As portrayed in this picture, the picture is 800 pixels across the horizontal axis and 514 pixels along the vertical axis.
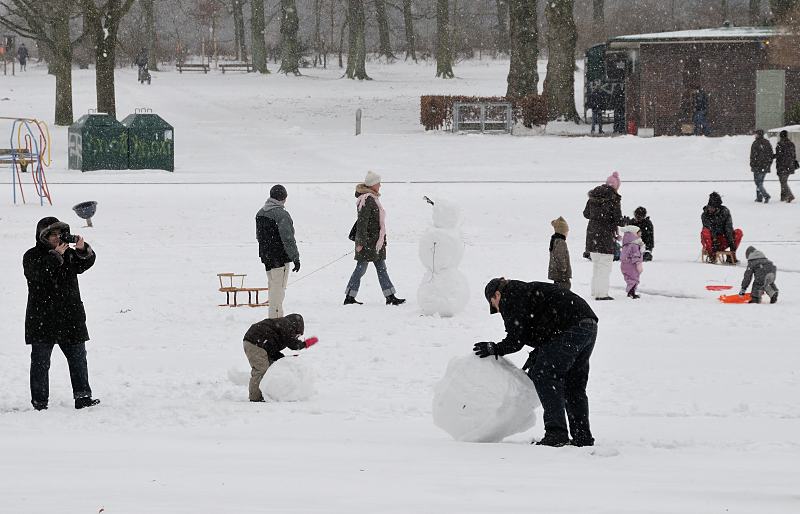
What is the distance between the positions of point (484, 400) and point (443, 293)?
18.8ft

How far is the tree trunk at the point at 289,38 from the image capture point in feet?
199

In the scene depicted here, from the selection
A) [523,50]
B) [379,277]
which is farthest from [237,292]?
[523,50]

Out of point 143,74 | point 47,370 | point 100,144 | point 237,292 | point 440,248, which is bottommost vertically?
point 237,292

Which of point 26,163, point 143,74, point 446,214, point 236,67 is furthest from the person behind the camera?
point 236,67

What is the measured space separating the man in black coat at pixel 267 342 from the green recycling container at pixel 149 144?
67.5 feet

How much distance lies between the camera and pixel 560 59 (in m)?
39.0

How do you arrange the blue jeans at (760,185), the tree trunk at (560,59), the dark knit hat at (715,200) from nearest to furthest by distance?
the dark knit hat at (715,200) → the blue jeans at (760,185) → the tree trunk at (560,59)

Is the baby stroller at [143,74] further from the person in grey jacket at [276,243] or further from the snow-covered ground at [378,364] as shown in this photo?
the person in grey jacket at [276,243]

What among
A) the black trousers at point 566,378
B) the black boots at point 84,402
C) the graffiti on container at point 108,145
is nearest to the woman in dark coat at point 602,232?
the black trousers at point 566,378

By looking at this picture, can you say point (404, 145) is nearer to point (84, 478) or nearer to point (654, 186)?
point (654, 186)

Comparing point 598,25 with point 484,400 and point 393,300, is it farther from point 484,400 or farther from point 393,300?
point 484,400

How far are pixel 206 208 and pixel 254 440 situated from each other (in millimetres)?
15328

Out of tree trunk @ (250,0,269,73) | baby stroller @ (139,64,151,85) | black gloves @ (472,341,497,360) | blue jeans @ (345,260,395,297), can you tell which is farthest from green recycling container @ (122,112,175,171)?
tree trunk @ (250,0,269,73)

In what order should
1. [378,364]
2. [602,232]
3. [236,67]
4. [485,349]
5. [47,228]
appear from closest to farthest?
[485,349], [47,228], [378,364], [602,232], [236,67]
